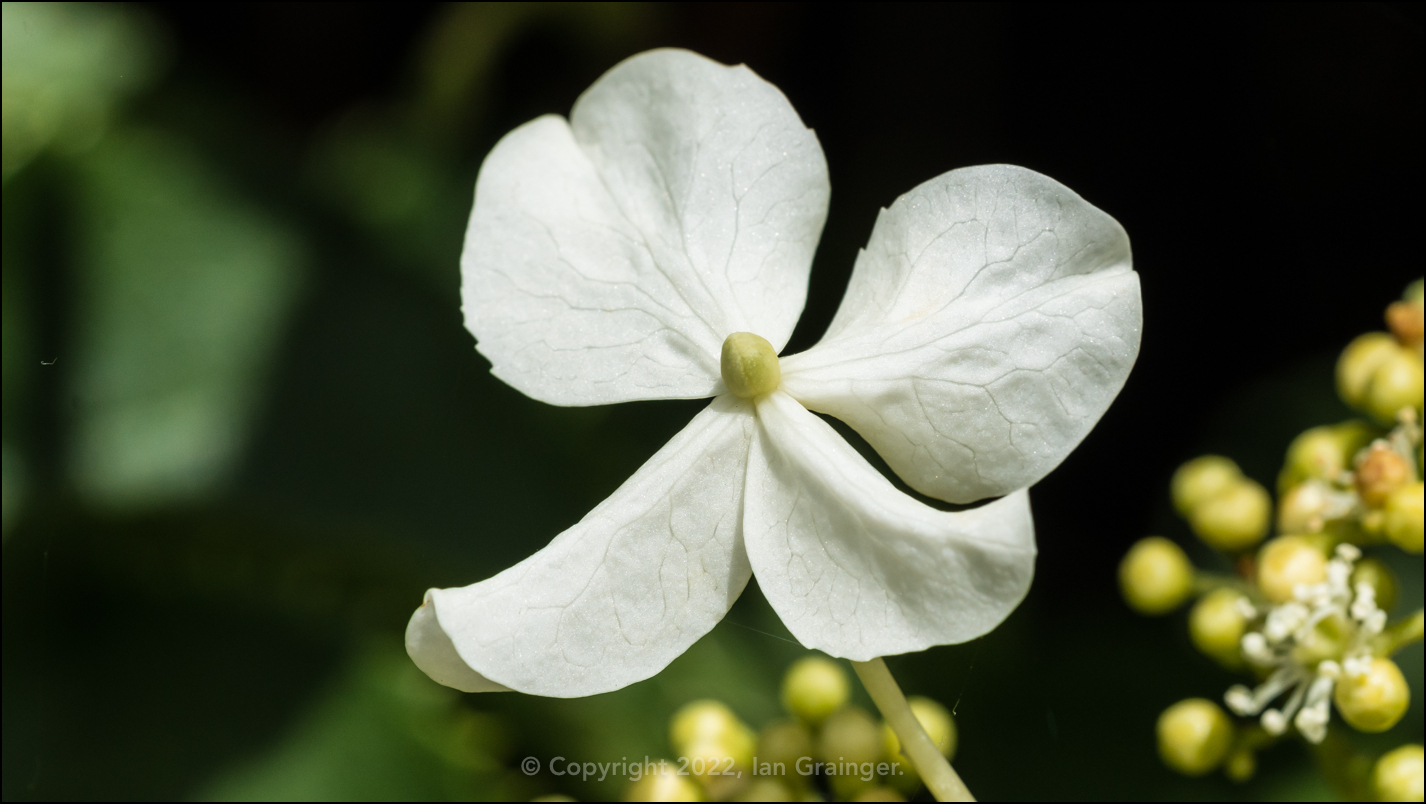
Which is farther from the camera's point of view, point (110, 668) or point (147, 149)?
point (147, 149)

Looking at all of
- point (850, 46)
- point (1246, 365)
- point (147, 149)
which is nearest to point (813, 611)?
point (1246, 365)

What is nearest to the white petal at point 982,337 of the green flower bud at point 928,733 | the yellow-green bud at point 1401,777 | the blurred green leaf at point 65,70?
the green flower bud at point 928,733

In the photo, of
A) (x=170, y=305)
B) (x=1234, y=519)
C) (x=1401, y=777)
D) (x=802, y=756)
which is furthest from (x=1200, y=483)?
(x=170, y=305)

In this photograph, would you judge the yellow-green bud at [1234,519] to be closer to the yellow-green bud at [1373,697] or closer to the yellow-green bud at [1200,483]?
the yellow-green bud at [1200,483]

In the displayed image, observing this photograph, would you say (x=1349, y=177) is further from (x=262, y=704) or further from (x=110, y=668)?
(x=110, y=668)

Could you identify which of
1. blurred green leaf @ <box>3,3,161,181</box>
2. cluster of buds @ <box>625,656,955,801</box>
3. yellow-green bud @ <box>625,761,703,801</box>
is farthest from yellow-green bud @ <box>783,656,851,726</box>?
blurred green leaf @ <box>3,3,161,181</box>

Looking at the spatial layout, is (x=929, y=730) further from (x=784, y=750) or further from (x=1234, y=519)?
(x=1234, y=519)

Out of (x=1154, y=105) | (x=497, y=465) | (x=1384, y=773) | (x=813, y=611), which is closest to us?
(x=813, y=611)

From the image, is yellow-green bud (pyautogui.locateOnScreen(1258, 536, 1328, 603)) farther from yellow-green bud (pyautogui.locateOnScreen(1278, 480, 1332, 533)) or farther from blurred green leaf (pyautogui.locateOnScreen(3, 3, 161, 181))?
blurred green leaf (pyautogui.locateOnScreen(3, 3, 161, 181))
